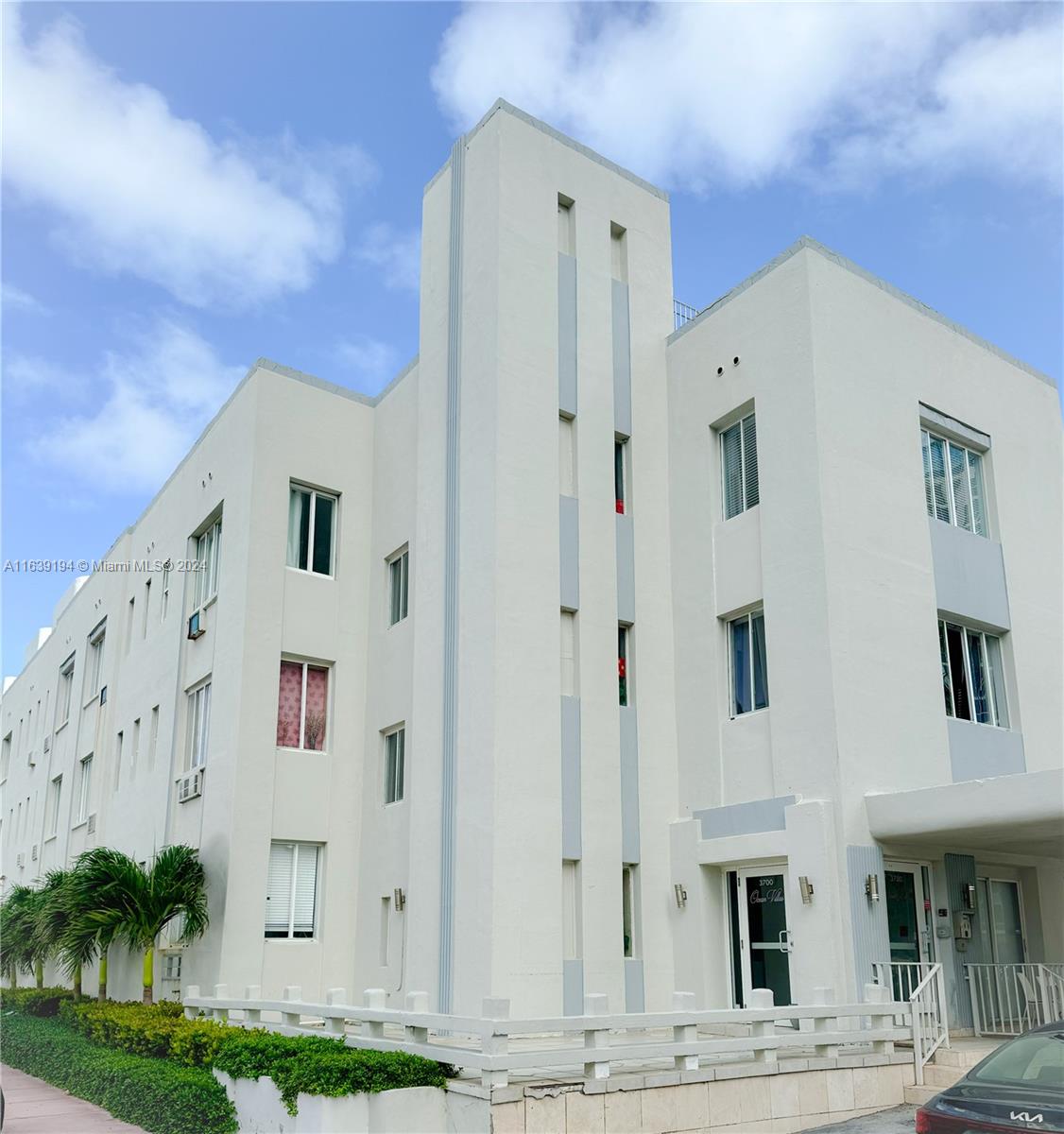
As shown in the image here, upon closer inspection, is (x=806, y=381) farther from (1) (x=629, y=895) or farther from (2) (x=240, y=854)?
(2) (x=240, y=854)

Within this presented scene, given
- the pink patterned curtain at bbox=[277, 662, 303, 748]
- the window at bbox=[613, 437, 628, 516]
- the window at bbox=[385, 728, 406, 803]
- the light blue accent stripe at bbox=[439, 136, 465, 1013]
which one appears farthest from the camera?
the pink patterned curtain at bbox=[277, 662, 303, 748]

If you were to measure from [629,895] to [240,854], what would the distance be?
20.1 ft

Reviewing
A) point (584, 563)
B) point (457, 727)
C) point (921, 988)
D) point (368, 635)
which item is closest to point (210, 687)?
point (368, 635)

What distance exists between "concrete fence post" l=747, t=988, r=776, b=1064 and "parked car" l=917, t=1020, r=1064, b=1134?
9.84 ft

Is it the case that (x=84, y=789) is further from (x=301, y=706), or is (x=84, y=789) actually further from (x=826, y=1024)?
(x=826, y=1024)

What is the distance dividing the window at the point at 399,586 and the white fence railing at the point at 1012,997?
1020 centimetres

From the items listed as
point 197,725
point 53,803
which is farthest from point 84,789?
point 197,725

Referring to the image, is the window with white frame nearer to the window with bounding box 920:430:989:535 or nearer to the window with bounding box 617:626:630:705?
the window with bounding box 617:626:630:705

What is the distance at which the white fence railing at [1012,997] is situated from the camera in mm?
14555

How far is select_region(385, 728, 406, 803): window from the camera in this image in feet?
60.0

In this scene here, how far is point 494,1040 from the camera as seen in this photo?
9.57 m

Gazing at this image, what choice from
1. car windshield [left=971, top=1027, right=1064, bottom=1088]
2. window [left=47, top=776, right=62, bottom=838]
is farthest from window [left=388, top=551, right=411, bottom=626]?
window [left=47, top=776, right=62, bottom=838]

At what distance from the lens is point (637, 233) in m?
19.2

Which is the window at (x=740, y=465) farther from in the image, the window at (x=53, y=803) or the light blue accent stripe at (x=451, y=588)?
the window at (x=53, y=803)
